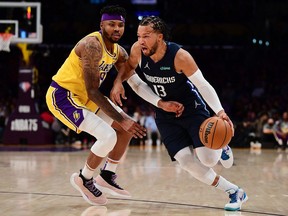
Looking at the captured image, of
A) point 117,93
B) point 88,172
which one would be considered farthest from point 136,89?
point 88,172

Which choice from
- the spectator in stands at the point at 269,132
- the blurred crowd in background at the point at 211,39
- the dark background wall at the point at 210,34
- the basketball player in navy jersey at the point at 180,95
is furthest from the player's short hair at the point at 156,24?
the dark background wall at the point at 210,34

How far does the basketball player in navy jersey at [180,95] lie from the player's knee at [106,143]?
31 centimetres

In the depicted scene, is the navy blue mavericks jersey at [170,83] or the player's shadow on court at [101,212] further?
the navy blue mavericks jersey at [170,83]

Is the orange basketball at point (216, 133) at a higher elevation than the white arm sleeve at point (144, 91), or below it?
below

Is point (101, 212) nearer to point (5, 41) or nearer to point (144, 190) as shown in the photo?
point (144, 190)

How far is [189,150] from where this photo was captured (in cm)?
503

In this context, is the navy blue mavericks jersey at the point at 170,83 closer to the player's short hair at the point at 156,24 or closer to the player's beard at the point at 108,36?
the player's short hair at the point at 156,24

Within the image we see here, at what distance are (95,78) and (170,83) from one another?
2.09 feet

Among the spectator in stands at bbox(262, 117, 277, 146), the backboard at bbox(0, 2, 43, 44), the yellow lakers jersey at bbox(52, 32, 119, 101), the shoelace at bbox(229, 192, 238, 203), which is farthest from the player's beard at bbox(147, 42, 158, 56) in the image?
the spectator in stands at bbox(262, 117, 277, 146)

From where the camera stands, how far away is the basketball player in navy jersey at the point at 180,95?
15.9ft

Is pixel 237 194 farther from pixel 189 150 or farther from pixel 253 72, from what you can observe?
pixel 253 72

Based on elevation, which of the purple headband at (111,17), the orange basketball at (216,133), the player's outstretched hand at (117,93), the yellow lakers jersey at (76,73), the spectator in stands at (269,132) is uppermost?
the purple headband at (111,17)

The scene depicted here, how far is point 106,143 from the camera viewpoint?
496 centimetres

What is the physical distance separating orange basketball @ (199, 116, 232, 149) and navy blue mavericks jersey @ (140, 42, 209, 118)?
14.8 inches
